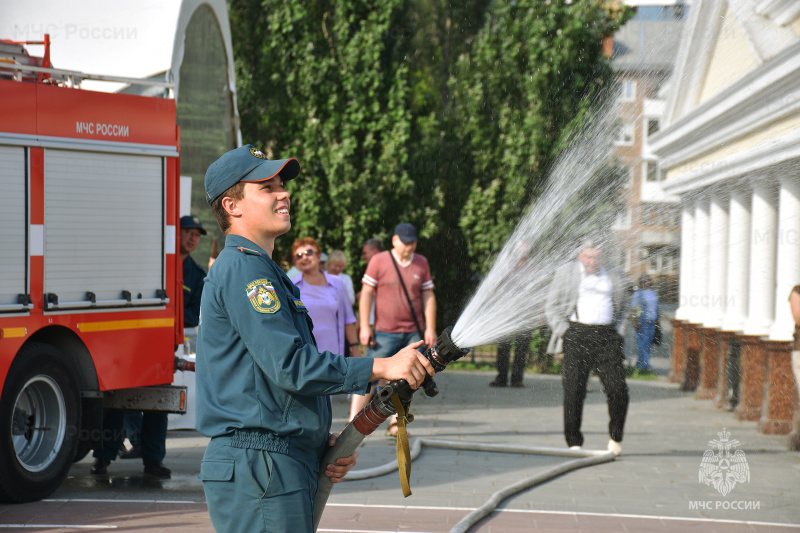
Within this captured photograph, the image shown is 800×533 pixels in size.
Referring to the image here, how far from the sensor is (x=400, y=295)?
32.4 feet

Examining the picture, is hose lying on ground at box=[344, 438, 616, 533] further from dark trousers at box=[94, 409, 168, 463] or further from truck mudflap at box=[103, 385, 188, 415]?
dark trousers at box=[94, 409, 168, 463]

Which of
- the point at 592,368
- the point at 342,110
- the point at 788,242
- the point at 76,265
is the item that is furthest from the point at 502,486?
the point at 342,110

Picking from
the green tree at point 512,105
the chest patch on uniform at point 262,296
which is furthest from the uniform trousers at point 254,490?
the green tree at point 512,105

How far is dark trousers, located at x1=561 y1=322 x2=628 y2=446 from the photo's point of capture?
920 centimetres

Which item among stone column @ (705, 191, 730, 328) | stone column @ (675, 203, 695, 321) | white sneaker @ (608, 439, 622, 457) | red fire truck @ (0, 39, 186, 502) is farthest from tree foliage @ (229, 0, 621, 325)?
red fire truck @ (0, 39, 186, 502)

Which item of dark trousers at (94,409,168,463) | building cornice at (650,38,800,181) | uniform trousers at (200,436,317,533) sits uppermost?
building cornice at (650,38,800,181)

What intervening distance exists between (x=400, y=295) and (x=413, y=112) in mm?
12819

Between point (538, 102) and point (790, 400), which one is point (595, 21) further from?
point (790, 400)

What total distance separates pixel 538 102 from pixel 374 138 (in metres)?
3.93

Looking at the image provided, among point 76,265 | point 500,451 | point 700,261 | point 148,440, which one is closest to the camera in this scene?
point 76,265

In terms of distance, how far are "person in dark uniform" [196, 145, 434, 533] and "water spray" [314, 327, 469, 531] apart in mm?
65

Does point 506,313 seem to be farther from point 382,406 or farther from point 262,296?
point 262,296

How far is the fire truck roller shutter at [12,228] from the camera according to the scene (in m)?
6.90

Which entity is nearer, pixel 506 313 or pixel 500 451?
pixel 506 313
